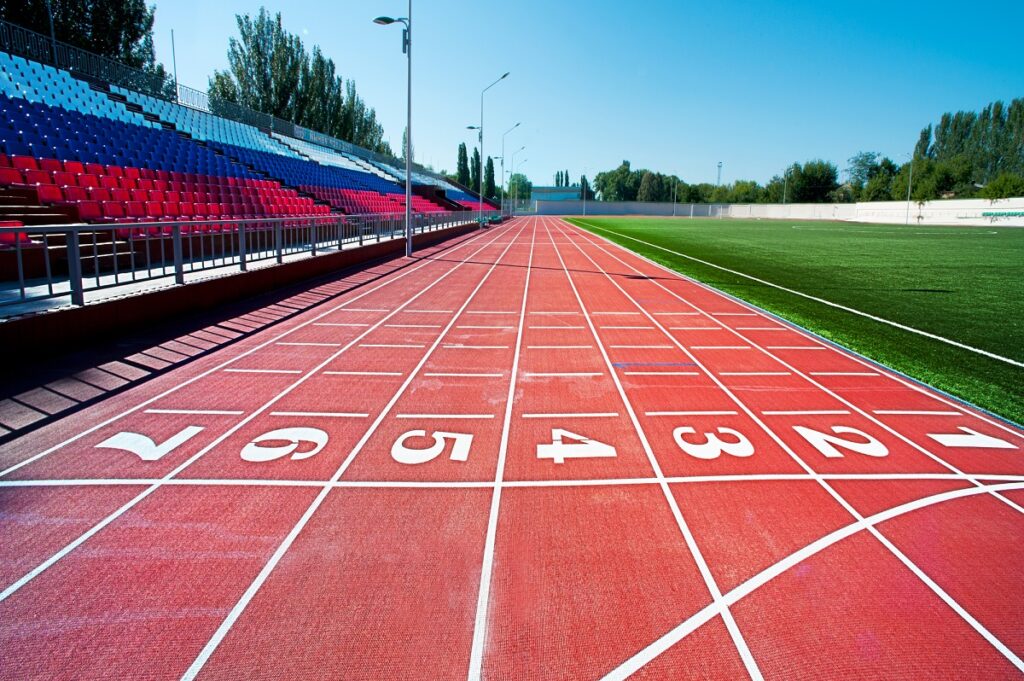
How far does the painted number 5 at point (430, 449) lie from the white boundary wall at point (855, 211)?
7474 cm

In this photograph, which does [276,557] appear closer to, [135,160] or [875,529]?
[875,529]

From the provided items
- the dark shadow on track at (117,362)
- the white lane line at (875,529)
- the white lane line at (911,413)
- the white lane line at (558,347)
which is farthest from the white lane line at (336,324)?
the white lane line at (911,413)

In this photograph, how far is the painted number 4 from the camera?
190 inches

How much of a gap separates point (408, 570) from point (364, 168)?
150 ft

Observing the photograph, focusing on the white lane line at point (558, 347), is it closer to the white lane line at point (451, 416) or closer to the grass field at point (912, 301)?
the white lane line at point (451, 416)

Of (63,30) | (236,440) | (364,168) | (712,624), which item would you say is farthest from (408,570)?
(63,30)

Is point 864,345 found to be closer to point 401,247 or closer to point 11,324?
point 11,324

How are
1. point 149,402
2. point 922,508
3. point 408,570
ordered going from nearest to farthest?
point 408,570, point 922,508, point 149,402

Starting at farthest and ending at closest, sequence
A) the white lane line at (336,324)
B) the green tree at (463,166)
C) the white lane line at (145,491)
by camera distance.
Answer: the green tree at (463,166) < the white lane line at (336,324) < the white lane line at (145,491)

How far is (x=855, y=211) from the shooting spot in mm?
85062

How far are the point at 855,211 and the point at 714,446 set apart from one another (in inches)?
3759

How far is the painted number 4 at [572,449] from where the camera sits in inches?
190

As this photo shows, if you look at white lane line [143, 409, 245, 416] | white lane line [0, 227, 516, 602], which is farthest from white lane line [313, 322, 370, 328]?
white lane line [143, 409, 245, 416]

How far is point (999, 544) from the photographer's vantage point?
3643 mm
